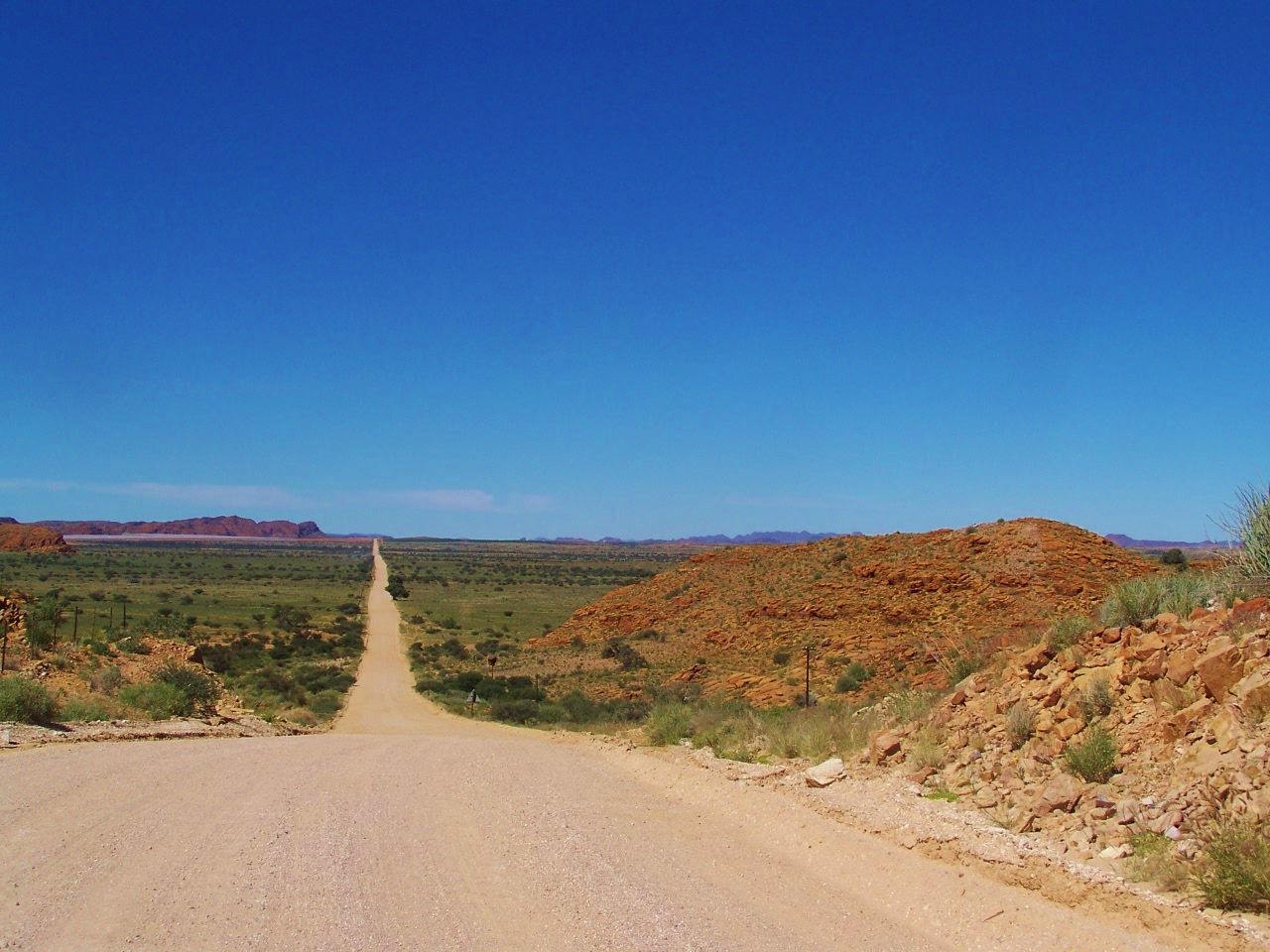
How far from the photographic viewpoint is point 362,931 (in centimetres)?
802

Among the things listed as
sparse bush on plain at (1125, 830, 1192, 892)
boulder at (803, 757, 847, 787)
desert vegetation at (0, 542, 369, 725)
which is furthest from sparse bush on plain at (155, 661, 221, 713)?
sparse bush on plain at (1125, 830, 1192, 892)

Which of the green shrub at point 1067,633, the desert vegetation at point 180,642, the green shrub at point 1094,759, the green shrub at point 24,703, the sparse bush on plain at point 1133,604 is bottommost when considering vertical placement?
the desert vegetation at point 180,642

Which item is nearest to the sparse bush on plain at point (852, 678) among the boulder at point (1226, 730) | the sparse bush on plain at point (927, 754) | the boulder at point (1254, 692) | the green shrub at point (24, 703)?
the sparse bush on plain at point (927, 754)

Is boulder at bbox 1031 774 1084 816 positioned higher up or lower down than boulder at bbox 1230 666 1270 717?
lower down

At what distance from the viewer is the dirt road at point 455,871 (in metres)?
8.12

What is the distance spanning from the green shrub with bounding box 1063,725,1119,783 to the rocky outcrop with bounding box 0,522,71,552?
190 metres

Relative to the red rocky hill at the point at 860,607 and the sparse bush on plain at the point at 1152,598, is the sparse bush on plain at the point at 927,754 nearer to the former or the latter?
the sparse bush on plain at the point at 1152,598

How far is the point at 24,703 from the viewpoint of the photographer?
19938 mm

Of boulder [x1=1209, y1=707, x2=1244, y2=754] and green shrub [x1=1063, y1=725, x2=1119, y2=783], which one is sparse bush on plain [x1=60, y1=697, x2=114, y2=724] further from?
boulder [x1=1209, y1=707, x2=1244, y2=754]

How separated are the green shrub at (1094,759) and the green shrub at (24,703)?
60.7 ft

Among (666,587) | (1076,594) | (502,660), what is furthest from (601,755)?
(666,587)

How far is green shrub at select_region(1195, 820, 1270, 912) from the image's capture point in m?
8.03

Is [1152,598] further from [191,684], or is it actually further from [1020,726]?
[191,684]

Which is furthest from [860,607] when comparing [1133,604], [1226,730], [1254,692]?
[1226,730]
